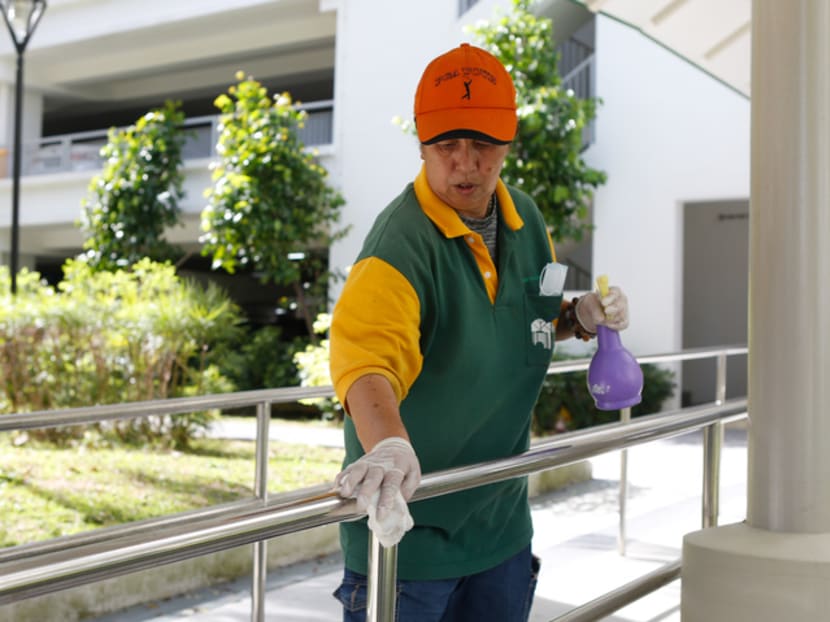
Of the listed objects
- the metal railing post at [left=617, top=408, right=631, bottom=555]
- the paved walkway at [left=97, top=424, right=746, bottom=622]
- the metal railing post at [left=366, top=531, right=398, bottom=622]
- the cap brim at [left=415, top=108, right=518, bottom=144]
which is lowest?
the paved walkway at [left=97, top=424, right=746, bottom=622]

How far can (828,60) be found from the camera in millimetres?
2400

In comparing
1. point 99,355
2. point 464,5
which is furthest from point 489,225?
point 464,5

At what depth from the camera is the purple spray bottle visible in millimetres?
2316

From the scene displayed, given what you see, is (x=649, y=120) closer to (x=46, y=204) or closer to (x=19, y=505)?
(x=19, y=505)

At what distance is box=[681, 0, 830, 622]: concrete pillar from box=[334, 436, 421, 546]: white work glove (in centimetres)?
112

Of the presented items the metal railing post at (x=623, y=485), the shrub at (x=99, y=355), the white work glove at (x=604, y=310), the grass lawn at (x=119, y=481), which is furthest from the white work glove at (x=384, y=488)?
the shrub at (x=99, y=355)

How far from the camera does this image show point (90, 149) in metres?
16.5

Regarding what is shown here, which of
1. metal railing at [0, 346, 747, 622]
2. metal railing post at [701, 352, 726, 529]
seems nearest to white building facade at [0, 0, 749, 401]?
metal railing post at [701, 352, 726, 529]

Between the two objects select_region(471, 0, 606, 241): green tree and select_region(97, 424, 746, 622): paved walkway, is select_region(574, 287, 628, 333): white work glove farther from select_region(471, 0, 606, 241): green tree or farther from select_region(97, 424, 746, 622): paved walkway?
select_region(471, 0, 606, 241): green tree

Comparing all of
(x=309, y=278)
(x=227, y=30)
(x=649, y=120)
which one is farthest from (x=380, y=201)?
(x=227, y=30)

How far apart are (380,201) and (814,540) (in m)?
11.1

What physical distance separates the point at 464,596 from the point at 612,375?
24.4 inches

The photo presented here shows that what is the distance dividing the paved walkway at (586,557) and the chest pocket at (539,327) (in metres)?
1.82

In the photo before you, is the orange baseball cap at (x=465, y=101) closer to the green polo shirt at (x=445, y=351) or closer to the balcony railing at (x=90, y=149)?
the green polo shirt at (x=445, y=351)
